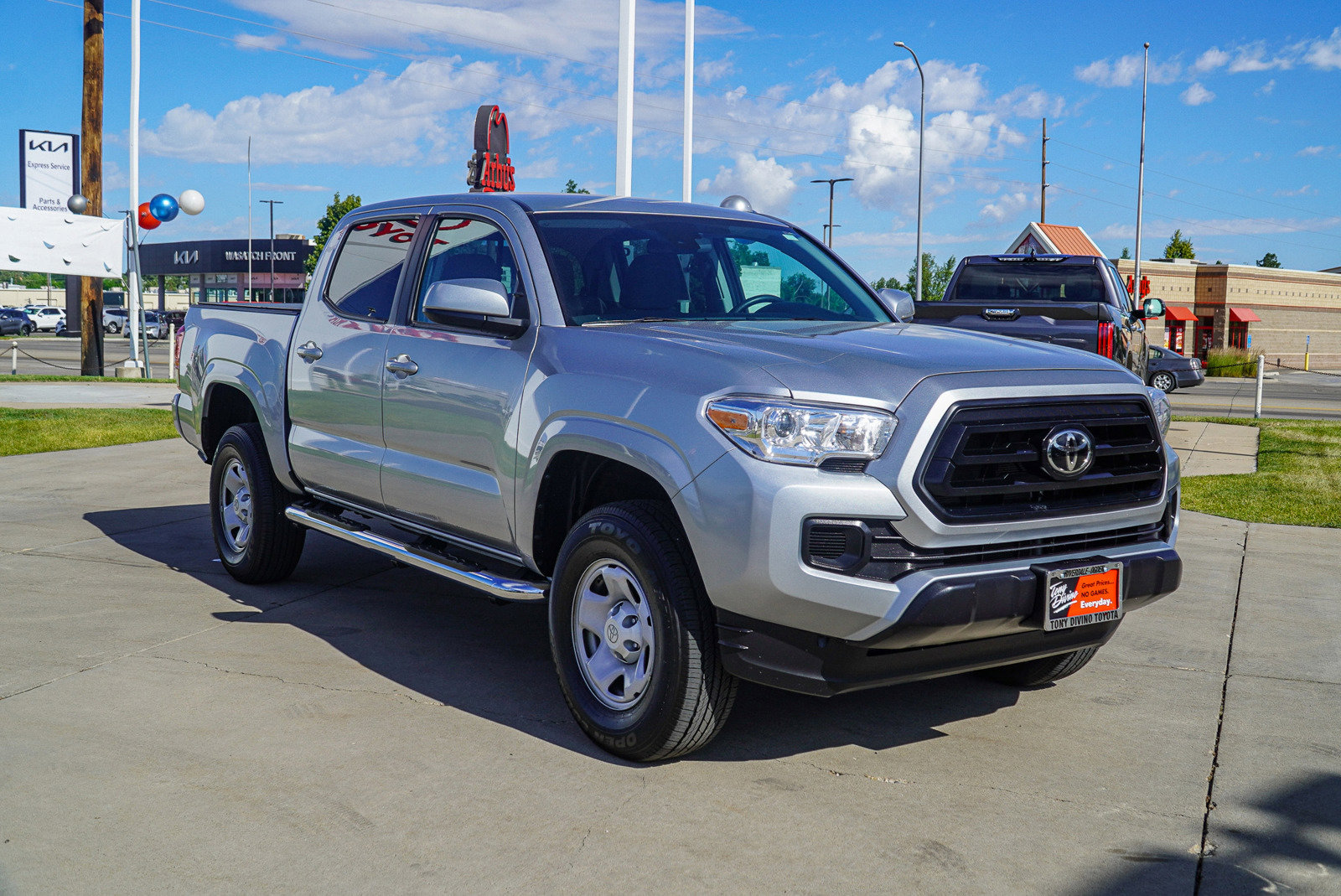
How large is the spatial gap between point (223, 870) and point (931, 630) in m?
2.07

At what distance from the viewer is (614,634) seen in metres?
4.03

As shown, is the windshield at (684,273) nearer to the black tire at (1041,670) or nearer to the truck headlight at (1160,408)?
the truck headlight at (1160,408)

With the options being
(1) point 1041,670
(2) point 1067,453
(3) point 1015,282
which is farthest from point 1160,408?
(3) point 1015,282

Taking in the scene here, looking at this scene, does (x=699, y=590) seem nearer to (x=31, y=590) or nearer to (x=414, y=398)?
(x=414, y=398)

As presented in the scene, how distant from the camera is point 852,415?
3.51 m

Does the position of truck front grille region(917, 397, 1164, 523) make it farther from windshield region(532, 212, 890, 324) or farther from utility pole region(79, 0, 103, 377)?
utility pole region(79, 0, 103, 377)

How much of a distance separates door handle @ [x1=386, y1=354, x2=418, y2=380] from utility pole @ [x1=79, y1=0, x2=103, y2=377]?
2063cm

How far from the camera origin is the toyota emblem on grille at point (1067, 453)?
3.67m

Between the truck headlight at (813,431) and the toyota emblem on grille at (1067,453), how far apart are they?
21.5 inches

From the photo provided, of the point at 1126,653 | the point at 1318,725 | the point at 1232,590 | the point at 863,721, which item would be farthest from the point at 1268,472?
the point at 863,721

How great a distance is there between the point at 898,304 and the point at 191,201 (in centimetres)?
2152

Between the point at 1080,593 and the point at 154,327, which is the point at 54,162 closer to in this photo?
the point at 154,327

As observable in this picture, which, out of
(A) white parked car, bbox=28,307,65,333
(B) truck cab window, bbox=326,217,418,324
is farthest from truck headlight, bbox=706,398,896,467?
(A) white parked car, bbox=28,307,65,333

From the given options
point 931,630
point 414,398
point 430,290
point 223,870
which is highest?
point 430,290
